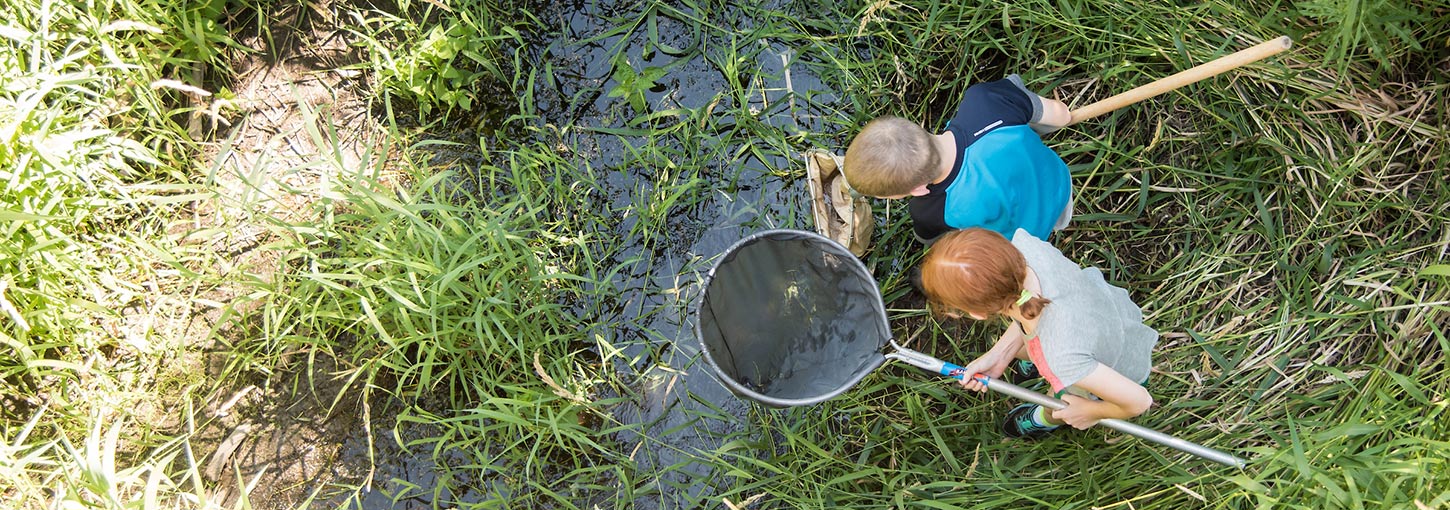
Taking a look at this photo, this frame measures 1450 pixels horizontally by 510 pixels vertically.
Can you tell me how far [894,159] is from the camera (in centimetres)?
199

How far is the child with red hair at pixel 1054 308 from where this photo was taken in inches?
69.2

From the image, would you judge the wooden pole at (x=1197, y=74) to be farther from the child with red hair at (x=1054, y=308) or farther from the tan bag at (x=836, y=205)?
the tan bag at (x=836, y=205)

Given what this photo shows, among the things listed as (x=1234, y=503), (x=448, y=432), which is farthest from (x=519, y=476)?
(x=1234, y=503)

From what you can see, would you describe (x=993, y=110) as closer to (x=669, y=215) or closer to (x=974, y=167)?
(x=974, y=167)

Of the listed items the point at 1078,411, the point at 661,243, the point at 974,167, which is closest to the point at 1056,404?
the point at 1078,411

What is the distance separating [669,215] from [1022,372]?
1173 millimetres

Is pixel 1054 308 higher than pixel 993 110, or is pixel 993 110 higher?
pixel 993 110

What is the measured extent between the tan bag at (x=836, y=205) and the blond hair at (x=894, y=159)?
37 centimetres

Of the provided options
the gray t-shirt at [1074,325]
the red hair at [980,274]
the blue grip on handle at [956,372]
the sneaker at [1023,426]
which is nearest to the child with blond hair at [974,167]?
the gray t-shirt at [1074,325]

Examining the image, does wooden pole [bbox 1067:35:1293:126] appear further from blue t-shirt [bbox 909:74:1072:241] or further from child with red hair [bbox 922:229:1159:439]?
child with red hair [bbox 922:229:1159:439]

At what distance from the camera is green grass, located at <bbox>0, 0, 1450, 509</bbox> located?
2283 mm

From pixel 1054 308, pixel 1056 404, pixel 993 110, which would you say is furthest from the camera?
pixel 993 110

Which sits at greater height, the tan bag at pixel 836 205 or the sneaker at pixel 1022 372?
the tan bag at pixel 836 205

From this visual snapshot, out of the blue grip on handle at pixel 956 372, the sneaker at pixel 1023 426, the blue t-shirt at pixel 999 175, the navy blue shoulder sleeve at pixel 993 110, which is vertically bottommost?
the sneaker at pixel 1023 426
